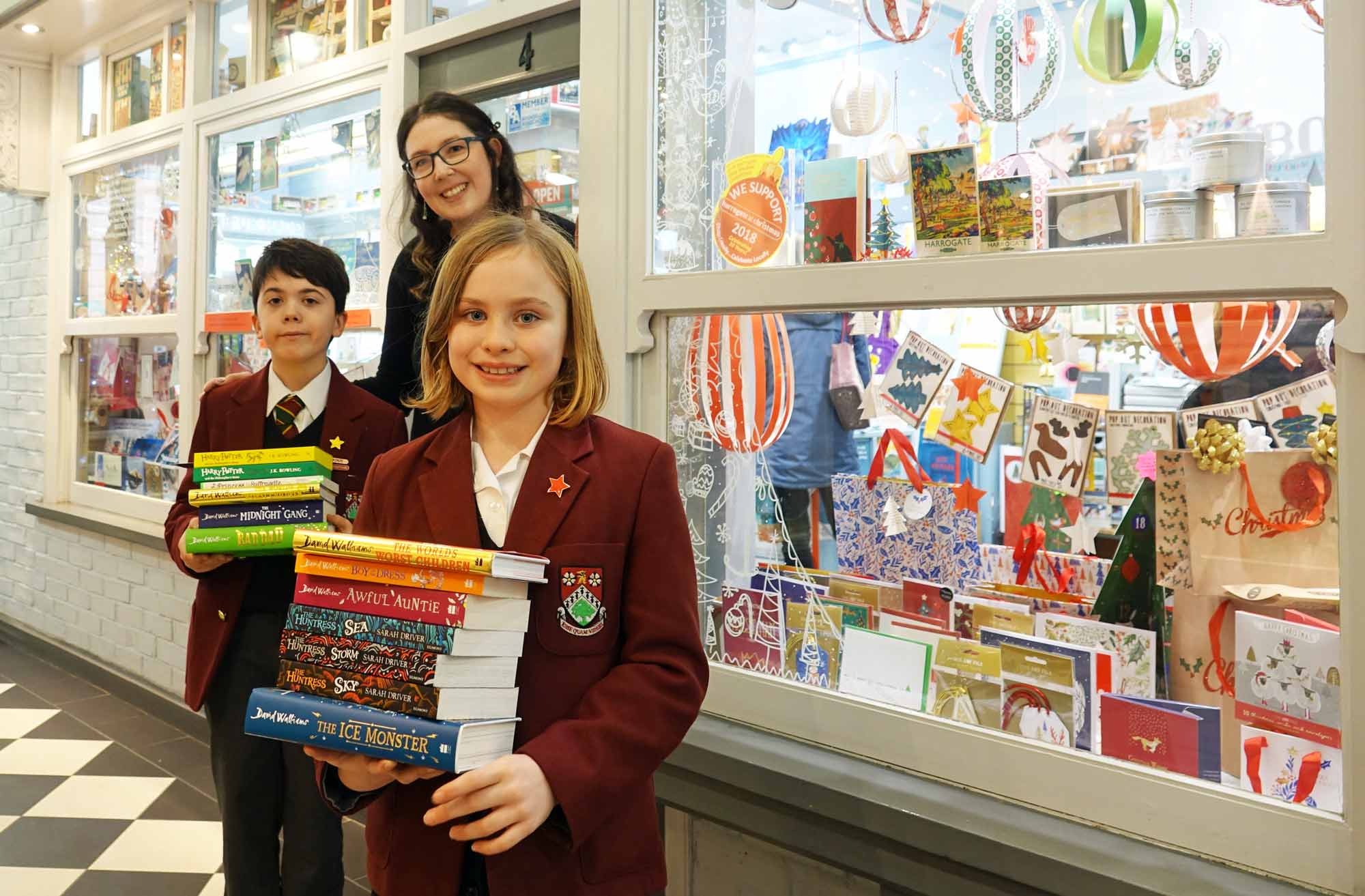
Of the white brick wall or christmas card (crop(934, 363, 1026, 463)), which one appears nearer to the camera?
christmas card (crop(934, 363, 1026, 463))

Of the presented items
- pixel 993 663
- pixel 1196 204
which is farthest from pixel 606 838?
pixel 1196 204

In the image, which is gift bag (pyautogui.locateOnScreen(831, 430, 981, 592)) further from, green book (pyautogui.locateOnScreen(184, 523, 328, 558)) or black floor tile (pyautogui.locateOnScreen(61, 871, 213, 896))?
black floor tile (pyautogui.locateOnScreen(61, 871, 213, 896))

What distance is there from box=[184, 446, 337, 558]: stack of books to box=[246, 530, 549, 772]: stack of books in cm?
53

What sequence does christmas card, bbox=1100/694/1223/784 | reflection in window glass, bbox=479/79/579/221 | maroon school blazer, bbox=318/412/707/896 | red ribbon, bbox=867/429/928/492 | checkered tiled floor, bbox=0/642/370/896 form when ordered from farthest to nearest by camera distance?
checkered tiled floor, bbox=0/642/370/896 → reflection in window glass, bbox=479/79/579/221 → red ribbon, bbox=867/429/928/492 → christmas card, bbox=1100/694/1223/784 → maroon school blazer, bbox=318/412/707/896

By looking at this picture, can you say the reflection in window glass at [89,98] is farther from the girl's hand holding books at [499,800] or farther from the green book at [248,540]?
the girl's hand holding books at [499,800]

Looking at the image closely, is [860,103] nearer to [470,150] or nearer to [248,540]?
[470,150]

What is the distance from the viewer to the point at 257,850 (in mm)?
1940

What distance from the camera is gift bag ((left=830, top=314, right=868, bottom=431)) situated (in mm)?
1957

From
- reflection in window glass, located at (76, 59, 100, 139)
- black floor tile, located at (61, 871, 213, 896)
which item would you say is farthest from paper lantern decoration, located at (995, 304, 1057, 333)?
reflection in window glass, located at (76, 59, 100, 139)

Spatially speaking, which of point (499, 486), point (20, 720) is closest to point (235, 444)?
point (499, 486)

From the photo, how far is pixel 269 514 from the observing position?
1639 mm

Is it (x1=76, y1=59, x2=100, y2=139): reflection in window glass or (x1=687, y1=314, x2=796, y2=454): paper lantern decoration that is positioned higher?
(x1=76, y1=59, x2=100, y2=139): reflection in window glass

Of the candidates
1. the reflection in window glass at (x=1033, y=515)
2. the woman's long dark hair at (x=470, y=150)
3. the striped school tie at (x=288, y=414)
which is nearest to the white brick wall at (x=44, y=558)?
the striped school tie at (x=288, y=414)

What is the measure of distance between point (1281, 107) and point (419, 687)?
1.41 metres
